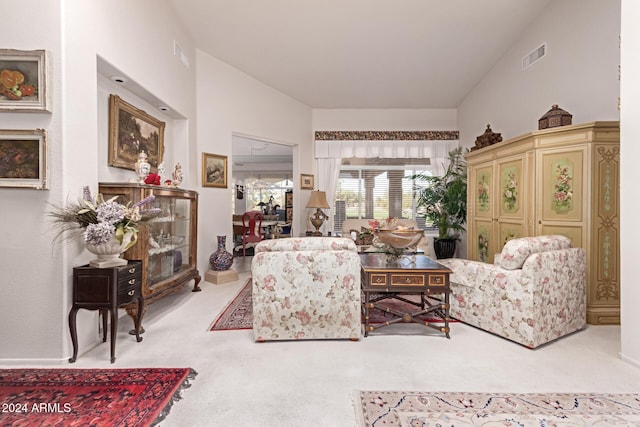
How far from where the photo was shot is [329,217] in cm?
688

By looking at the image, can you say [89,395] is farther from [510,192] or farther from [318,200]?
[318,200]

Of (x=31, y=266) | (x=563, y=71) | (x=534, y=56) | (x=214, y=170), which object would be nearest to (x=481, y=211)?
(x=563, y=71)

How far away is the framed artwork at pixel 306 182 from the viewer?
6570 millimetres

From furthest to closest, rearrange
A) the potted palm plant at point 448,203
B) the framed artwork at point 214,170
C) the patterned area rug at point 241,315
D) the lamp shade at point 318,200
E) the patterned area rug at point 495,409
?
the lamp shade at point 318,200, the potted palm plant at point 448,203, the framed artwork at point 214,170, the patterned area rug at point 241,315, the patterned area rug at point 495,409

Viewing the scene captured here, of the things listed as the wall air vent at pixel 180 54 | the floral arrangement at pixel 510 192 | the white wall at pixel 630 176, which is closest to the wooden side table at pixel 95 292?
the wall air vent at pixel 180 54

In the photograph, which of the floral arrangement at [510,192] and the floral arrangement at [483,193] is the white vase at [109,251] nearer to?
the floral arrangement at [510,192]

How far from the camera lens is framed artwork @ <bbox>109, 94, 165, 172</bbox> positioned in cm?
315

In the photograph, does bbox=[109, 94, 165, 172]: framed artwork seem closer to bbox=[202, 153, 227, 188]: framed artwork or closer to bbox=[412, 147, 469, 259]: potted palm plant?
bbox=[202, 153, 227, 188]: framed artwork

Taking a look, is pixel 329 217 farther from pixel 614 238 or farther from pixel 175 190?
pixel 614 238

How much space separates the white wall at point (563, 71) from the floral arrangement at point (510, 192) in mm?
903

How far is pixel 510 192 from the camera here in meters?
3.91

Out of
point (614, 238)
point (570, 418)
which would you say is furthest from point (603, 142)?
point (570, 418)

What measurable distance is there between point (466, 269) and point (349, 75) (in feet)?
13.0

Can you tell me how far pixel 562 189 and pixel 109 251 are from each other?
13.9ft
